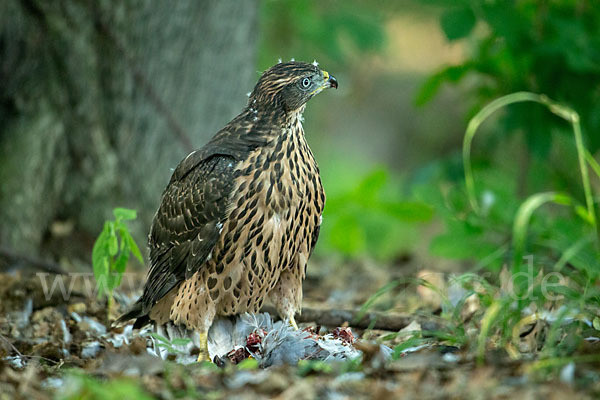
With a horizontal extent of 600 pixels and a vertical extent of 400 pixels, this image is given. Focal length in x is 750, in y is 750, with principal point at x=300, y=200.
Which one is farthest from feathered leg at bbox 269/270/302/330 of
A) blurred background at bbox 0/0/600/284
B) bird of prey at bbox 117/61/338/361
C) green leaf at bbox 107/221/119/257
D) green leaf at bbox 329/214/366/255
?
green leaf at bbox 329/214/366/255

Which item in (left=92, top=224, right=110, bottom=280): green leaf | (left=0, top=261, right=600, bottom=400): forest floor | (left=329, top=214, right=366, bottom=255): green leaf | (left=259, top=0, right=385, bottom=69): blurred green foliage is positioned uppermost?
(left=259, top=0, right=385, bottom=69): blurred green foliage

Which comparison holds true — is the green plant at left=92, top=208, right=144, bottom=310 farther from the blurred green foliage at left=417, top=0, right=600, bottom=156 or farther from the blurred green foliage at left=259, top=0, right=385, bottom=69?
the blurred green foliage at left=259, top=0, right=385, bottom=69

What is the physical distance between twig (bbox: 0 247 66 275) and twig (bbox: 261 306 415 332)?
5.83 feet

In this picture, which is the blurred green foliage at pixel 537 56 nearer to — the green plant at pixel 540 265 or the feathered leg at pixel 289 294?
the green plant at pixel 540 265

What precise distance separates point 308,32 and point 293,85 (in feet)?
12.7

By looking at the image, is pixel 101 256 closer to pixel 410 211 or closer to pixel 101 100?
pixel 101 100

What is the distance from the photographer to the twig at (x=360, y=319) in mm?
4105

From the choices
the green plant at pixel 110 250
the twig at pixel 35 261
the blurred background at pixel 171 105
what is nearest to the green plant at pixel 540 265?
the blurred background at pixel 171 105

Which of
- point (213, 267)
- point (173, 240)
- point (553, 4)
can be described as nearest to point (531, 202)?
point (213, 267)

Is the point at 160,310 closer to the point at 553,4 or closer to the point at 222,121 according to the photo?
the point at 222,121

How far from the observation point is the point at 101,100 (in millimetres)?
5488

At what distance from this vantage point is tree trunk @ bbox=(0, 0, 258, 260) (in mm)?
5242

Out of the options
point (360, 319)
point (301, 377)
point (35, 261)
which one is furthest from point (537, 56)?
point (35, 261)

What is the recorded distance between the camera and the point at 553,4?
559 cm
